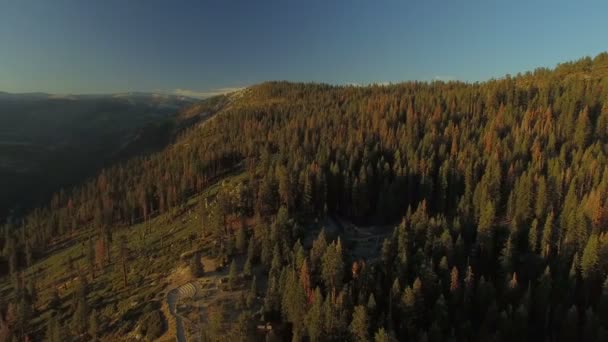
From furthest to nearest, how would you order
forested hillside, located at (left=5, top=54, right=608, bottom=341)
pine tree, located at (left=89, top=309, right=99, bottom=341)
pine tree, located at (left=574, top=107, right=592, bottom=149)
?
pine tree, located at (left=574, top=107, right=592, bottom=149), pine tree, located at (left=89, top=309, right=99, bottom=341), forested hillside, located at (left=5, top=54, right=608, bottom=341)

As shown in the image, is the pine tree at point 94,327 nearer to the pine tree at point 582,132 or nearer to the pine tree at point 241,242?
the pine tree at point 241,242

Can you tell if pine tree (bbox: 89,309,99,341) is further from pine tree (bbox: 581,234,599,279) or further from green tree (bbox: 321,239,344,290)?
pine tree (bbox: 581,234,599,279)

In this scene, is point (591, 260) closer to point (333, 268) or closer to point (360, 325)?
point (333, 268)

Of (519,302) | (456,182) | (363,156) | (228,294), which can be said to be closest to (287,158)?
(363,156)

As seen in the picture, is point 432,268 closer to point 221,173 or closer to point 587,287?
point 587,287

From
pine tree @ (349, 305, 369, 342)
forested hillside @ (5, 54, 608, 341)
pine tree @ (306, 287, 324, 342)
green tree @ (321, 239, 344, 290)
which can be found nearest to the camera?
pine tree @ (349, 305, 369, 342)

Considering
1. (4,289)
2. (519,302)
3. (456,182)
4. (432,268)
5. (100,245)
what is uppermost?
(456,182)

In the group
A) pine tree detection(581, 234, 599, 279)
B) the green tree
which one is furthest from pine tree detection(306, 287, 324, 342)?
pine tree detection(581, 234, 599, 279)

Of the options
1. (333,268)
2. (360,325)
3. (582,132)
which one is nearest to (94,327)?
(333,268)

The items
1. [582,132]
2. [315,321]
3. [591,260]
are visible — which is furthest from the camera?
[582,132]
